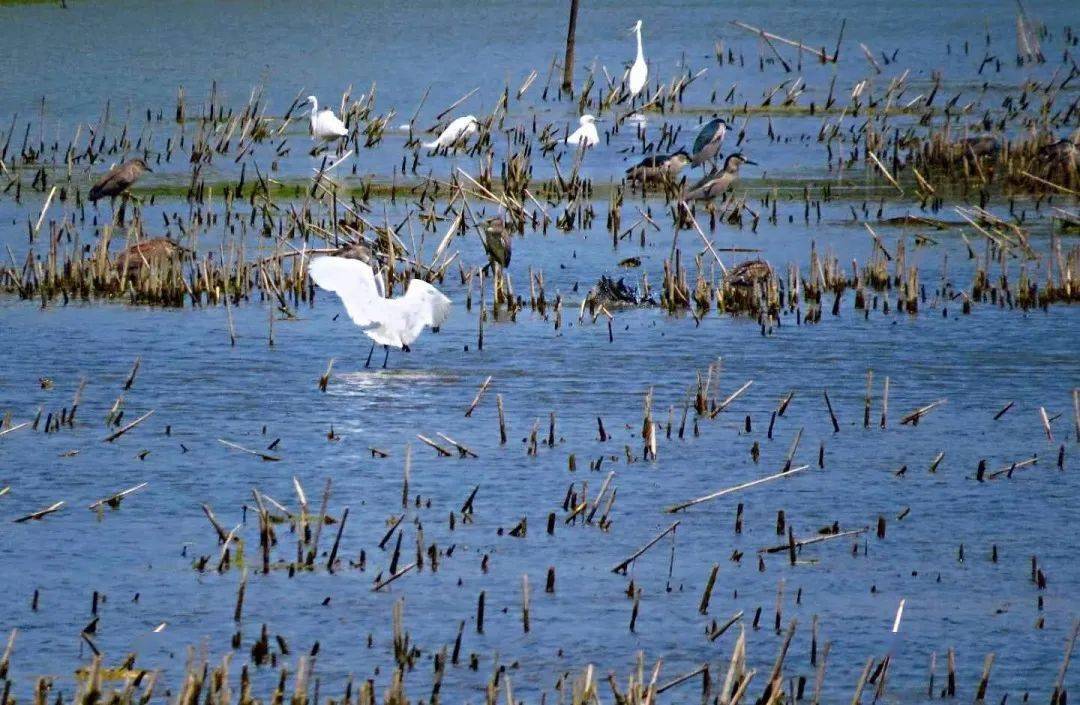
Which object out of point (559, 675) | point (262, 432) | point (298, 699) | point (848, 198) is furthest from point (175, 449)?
point (848, 198)

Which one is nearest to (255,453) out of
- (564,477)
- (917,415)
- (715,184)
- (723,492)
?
(564,477)

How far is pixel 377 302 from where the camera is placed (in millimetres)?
9164

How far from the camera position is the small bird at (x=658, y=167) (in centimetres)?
1675

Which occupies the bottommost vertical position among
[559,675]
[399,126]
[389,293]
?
[559,675]

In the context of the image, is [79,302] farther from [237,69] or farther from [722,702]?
[237,69]

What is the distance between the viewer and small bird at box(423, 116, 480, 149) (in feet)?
63.3

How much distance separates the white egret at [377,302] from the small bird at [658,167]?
25.3 ft

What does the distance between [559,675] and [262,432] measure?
3.29 meters

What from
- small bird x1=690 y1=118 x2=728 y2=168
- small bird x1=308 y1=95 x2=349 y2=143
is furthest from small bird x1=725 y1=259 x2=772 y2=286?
small bird x1=308 y1=95 x2=349 y2=143

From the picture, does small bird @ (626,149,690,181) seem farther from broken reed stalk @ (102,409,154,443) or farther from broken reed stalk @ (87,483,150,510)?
broken reed stalk @ (87,483,150,510)

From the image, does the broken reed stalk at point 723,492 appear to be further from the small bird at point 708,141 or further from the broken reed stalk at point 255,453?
the small bird at point 708,141

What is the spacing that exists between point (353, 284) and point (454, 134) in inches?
411

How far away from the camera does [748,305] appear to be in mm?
11367

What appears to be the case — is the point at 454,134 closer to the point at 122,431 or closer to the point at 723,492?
the point at 122,431
